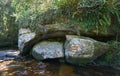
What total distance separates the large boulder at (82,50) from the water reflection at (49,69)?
228mm

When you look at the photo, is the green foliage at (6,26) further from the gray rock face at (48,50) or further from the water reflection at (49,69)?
the gray rock face at (48,50)

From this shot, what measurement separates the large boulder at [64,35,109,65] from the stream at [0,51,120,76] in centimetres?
23

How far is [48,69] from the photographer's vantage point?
5.42 metres

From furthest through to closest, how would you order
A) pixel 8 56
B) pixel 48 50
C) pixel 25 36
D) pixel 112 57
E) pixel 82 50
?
pixel 8 56 < pixel 25 36 < pixel 48 50 < pixel 112 57 < pixel 82 50

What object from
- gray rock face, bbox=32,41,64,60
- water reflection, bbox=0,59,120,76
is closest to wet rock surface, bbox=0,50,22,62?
water reflection, bbox=0,59,120,76

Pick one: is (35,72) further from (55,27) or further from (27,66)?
(55,27)

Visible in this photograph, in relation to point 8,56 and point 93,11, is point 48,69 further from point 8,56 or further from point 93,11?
point 8,56

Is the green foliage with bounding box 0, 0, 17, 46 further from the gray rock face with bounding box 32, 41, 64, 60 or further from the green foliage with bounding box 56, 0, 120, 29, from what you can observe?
the green foliage with bounding box 56, 0, 120, 29

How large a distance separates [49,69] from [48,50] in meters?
0.69

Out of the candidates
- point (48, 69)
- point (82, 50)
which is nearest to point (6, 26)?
point (48, 69)

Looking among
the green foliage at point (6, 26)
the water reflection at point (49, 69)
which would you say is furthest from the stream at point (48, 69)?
the green foliage at point (6, 26)

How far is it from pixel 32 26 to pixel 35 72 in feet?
5.81

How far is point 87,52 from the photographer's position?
5.40 metres

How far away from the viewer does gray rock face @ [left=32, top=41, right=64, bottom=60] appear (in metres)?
5.79
